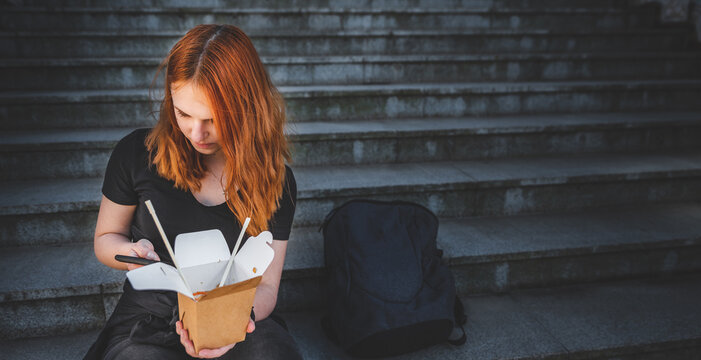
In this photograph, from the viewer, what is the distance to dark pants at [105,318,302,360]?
1.15 m

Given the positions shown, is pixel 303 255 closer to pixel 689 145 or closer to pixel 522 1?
pixel 689 145

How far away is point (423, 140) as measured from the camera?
2.70m

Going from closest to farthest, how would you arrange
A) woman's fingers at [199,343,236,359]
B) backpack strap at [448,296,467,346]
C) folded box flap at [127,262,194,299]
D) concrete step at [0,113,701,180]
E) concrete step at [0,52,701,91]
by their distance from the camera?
folded box flap at [127,262,194,299] → woman's fingers at [199,343,236,359] → backpack strap at [448,296,467,346] → concrete step at [0,113,701,180] → concrete step at [0,52,701,91]

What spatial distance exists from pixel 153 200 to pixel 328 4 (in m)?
3.25

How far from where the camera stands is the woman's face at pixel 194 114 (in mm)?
1148

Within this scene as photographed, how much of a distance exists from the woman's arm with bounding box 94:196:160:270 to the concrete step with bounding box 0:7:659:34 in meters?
2.48

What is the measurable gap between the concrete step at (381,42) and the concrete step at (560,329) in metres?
2.21

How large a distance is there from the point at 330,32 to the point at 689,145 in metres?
2.78

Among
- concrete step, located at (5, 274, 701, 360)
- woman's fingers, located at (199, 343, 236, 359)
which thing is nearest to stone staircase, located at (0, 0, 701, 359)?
concrete step, located at (5, 274, 701, 360)

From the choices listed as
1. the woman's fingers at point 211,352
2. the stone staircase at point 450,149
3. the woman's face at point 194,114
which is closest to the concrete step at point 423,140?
the stone staircase at point 450,149

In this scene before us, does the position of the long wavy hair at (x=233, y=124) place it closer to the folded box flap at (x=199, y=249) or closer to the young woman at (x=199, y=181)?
the young woman at (x=199, y=181)

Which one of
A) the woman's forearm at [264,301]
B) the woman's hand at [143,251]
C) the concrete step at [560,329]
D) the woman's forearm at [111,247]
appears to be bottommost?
the concrete step at [560,329]

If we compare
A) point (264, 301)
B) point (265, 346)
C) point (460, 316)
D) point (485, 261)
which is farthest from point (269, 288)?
point (485, 261)

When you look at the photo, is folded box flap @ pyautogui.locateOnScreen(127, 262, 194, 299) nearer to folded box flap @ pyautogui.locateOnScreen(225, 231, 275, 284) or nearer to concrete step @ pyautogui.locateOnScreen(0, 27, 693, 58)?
folded box flap @ pyautogui.locateOnScreen(225, 231, 275, 284)
